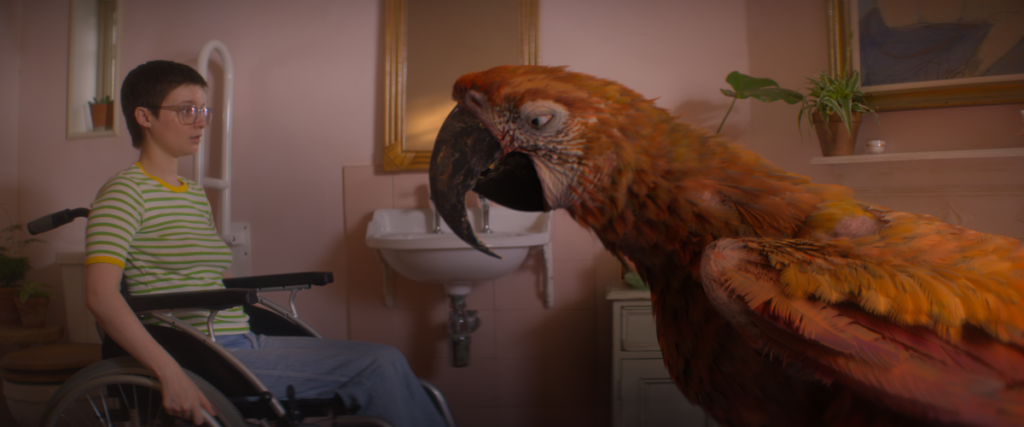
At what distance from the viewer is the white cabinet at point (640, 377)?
1.26m

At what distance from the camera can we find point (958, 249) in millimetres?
410

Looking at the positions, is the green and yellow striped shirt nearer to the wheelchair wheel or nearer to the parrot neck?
the wheelchair wheel

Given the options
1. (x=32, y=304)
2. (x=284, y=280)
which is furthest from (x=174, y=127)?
(x=32, y=304)

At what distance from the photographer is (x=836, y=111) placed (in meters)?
1.30

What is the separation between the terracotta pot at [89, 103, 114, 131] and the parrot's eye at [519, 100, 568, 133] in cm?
170

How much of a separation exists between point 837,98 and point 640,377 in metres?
1.04

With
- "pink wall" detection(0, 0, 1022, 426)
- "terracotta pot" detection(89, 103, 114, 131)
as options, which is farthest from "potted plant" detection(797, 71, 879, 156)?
"terracotta pot" detection(89, 103, 114, 131)

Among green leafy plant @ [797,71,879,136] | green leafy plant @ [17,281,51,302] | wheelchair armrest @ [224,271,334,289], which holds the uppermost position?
green leafy plant @ [797,71,879,136]

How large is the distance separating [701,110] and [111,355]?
1756mm

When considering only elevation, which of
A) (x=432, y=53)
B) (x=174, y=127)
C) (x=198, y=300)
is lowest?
(x=198, y=300)

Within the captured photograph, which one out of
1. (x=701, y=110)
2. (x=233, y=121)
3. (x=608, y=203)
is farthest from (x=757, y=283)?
(x=233, y=121)

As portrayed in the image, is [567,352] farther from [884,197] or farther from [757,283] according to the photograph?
[757,283]

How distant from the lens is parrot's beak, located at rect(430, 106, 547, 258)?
0.56 meters

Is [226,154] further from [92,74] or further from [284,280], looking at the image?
[284,280]
